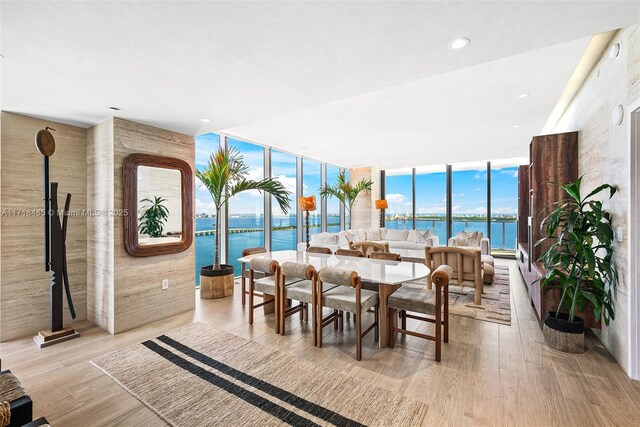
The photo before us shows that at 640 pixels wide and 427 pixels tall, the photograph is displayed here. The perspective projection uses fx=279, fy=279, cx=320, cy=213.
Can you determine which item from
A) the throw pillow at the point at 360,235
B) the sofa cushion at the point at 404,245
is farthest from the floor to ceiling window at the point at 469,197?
the throw pillow at the point at 360,235

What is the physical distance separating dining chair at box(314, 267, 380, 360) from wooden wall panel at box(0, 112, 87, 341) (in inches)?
125

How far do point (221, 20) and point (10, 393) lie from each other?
2354 millimetres

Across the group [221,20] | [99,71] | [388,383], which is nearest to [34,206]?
[99,71]

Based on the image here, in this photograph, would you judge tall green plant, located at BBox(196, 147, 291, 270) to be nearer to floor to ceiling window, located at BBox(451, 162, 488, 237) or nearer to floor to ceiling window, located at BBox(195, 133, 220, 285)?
floor to ceiling window, located at BBox(195, 133, 220, 285)

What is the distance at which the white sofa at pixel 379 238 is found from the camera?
640cm

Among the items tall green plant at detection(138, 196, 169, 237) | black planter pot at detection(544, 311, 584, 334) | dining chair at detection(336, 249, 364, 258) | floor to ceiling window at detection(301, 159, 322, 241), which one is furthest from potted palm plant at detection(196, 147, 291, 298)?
black planter pot at detection(544, 311, 584, 334)

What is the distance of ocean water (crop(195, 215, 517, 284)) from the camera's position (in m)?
4.90

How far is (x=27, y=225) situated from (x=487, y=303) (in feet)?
19.5

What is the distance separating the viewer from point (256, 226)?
5.95 m

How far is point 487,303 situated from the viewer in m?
4.07

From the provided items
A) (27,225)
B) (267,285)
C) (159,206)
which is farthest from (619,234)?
(27,225)

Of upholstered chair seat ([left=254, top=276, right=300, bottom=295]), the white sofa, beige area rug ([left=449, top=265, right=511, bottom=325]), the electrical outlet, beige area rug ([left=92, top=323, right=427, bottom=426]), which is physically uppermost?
the electrical outlet

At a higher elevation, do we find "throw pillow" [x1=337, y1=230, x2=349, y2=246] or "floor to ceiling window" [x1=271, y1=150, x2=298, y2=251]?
"floor to ceiling window" [x1=271, y1=150, x2=298, y2=251]

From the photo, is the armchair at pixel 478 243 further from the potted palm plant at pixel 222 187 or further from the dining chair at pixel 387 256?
the potted palm plant at pixel 222 187
